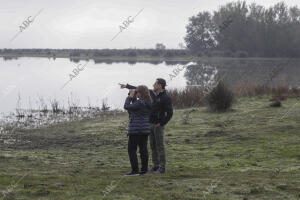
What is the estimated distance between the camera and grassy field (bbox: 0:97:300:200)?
7082 mm

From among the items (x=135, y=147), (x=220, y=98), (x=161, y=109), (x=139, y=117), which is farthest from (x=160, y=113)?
(x=220, y=98)

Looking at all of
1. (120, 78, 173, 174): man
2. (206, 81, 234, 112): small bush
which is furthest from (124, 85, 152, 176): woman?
(206, 81, 234, 112): small bush

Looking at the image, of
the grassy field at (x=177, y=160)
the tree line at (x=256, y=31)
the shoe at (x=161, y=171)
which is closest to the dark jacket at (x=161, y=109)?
the shoe at (x=161, y=171)

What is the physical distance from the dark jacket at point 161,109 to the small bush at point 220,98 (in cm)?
1012

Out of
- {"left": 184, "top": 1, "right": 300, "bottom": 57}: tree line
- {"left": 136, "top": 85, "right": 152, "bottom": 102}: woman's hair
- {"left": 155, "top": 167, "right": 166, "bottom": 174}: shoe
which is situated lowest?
{"left": 155, "top": 167, "right": 166, "bottom": 174}: shoe

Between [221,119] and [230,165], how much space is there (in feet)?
24.4

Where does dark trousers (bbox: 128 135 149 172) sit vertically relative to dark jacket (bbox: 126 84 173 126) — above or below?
below

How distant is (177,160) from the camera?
10.5 meters

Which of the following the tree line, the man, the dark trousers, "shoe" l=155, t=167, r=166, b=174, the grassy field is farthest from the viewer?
the tree line

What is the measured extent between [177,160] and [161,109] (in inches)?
88.9

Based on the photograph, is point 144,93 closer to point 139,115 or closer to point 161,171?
point 139,115

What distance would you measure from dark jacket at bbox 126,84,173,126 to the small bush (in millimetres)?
10116

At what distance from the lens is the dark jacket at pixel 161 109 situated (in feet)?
27.9

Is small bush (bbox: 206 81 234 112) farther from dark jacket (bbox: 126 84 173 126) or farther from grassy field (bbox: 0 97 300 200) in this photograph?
dark jacket (bbox: 126 84 173 126)
